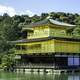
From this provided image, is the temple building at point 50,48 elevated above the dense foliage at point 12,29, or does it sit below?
below

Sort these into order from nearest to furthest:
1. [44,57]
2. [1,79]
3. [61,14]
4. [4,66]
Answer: [1,79] < [44,57] < [4,66] < [61,14]

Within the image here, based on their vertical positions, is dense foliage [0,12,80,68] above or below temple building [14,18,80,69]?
above

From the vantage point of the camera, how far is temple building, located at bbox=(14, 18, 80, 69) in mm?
41688

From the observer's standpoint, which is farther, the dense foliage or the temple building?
the dense foliage

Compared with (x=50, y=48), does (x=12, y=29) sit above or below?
above

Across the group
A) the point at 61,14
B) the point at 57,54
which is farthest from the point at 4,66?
the point at 61,14

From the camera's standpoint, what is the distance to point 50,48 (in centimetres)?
4188

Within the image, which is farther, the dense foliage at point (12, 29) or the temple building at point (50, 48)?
the dense foliage at point (12, 29)

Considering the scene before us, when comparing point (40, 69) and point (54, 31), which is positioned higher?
point (54, 31)

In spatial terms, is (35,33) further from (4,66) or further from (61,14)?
(61,14)

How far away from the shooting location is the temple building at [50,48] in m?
41.7

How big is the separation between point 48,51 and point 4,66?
28.8 feet

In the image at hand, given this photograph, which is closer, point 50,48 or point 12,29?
point 50,48

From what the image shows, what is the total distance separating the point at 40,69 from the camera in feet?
137
